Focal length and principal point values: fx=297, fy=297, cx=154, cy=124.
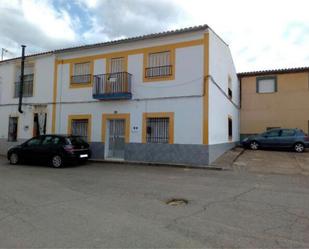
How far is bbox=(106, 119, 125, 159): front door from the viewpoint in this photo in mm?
14625

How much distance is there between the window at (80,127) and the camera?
51.0 feet

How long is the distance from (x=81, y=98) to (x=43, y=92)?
9.05ft

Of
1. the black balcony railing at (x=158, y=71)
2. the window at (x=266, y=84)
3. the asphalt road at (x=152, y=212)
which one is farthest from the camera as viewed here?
the window at (x=266, y=84)

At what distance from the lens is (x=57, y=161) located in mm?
12664

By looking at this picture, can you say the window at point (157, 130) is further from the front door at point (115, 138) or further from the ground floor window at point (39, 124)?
the ground floor window at point (39, 124)

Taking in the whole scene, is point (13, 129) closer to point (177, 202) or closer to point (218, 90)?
point (218, 90)

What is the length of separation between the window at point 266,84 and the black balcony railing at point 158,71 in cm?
967

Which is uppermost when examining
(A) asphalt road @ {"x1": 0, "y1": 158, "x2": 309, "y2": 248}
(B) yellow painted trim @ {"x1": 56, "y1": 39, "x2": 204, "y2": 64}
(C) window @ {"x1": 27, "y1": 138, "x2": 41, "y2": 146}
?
(B) yellow painted trim @ {"x1": 56, "y1": 39, "x2": 204, "y2": 64}

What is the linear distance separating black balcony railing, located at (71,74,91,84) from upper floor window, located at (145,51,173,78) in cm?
343

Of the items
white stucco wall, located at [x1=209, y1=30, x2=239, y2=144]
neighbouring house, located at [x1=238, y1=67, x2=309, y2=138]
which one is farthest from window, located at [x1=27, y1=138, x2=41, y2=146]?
neighbouring house, located at [x1=238, y1=67, x2=309, y2=138]

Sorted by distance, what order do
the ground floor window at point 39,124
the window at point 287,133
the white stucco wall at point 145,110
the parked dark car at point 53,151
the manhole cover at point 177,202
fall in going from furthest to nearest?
the window at point 287,133 → the ground floor window at point 39,124 → the white stucco wall at point 145,110 → the parked dark car at point 53,151 → the manhole cover at point 177,202

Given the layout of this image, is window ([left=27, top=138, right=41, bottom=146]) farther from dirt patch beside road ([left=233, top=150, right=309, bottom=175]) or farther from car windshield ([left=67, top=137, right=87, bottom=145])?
dirt patch beside road ([left=233, top=150, right=309, bottom=175])

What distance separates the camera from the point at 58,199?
22.4 ft

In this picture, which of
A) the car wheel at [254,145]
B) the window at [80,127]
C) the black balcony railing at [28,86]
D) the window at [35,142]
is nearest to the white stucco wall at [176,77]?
the window at [80,127]
